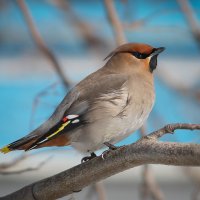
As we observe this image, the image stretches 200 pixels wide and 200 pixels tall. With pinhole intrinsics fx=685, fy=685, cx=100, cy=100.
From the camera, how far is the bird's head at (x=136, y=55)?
3.43m

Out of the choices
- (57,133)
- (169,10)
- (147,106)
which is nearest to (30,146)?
(57,133)

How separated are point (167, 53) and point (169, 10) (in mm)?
3261

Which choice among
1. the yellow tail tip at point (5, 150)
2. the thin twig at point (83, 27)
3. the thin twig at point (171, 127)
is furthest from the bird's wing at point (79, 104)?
the thin twig at point (83, 27)

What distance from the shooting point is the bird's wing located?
2.88 meters

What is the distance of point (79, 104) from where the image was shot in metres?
3.06

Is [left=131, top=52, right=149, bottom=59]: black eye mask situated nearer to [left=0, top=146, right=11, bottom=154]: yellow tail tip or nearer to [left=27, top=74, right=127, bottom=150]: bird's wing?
[left=27, top=74, right=127, bottom=150]: bird's wing

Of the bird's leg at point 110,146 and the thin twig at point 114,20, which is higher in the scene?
the thin twig at point 114,20

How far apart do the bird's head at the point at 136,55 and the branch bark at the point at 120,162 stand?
3.54 feet

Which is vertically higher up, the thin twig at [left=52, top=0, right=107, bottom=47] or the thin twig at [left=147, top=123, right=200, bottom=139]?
the thin twig at [left=52, top=0, right=107, bottom=47]

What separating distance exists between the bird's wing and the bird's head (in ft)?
0.57

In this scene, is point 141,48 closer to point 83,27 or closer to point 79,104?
point 79,104

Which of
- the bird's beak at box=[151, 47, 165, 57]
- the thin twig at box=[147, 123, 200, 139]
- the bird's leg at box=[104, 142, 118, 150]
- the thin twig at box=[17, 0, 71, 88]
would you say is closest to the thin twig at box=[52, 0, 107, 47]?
the thin twig at box=[17, 0, 71, 88]

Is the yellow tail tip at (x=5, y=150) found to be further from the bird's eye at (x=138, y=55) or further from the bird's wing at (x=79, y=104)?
the bird's eye at (x=138, y=55)

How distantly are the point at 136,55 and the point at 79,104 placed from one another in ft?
1.87
